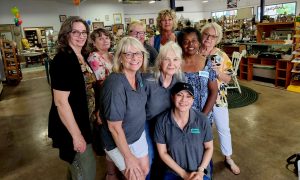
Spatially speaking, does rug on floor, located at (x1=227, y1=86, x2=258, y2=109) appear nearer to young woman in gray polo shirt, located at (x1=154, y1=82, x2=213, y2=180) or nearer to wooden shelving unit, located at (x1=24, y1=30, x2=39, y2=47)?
young woman in gray polo shirt, located at (x1=154, y1=82, x2=213, y2=180)

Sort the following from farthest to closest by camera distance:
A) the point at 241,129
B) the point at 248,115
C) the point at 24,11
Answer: the point at 24,11, the point at 248,115, the point at 241,129

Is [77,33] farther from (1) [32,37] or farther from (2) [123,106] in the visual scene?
(1) [32,37]

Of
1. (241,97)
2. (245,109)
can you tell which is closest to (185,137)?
(245,109)

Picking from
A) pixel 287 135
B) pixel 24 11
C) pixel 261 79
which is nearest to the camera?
pixel 287 135

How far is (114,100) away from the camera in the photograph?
1354mm

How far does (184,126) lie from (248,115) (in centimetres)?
282

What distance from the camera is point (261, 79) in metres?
6.21

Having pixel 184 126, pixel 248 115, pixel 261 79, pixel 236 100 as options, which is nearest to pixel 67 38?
pixel 184 126

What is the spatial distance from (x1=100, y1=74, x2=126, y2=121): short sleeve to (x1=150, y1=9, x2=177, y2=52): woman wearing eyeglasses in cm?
122

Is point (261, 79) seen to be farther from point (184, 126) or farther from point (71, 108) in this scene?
point (71, 108)

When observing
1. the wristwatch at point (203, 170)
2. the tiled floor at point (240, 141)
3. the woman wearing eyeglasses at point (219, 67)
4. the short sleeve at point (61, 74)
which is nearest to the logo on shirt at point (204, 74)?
the woman wearing eyeglasses at point (219, 67)

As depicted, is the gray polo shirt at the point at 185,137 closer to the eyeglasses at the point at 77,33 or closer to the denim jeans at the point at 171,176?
the denim jeans at the point at 171,176

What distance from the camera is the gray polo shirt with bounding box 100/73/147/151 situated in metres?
1.37

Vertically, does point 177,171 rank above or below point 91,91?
below
